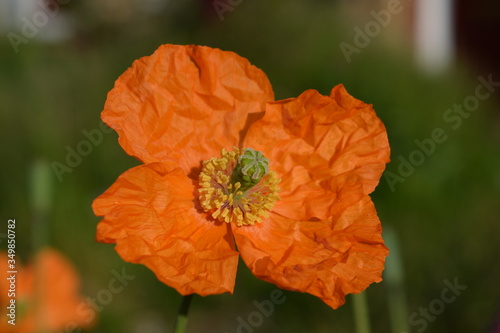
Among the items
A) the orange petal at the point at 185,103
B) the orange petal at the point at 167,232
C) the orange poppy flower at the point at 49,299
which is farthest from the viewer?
the orange poppy flower at the point at 49,299

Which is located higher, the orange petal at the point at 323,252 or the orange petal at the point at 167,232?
the orange petal at the point at 167,232

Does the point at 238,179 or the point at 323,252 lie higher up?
the point at 238,179

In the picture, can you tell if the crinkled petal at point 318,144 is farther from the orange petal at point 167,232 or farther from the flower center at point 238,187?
the orange petal at point 167,232

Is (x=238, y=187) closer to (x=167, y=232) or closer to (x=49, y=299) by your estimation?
(x=167, y=232)

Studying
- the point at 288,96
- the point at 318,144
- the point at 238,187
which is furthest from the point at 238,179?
the point at 288,96

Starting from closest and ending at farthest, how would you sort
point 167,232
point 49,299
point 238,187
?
point 167,232
point 238,187
point 49,299

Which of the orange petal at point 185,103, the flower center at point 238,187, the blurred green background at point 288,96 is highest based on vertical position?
the orange petal at point 185,103

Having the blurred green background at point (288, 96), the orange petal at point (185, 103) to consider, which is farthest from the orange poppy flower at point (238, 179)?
the blurred green background at point (288, 96)

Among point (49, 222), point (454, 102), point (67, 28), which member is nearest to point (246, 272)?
point (49, 222)
